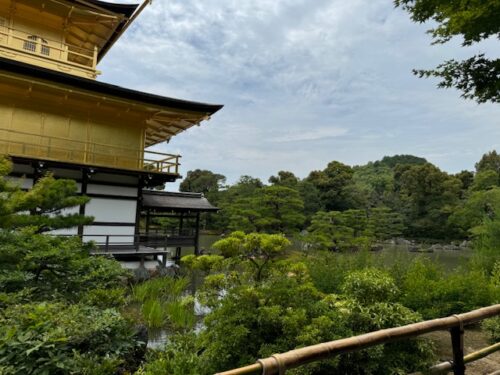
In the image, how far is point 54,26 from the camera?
11.0m

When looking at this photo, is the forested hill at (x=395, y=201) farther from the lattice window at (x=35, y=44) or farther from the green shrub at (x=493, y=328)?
the green shrub at (x=493, y=328)

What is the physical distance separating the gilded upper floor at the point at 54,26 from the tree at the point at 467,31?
31.1ft

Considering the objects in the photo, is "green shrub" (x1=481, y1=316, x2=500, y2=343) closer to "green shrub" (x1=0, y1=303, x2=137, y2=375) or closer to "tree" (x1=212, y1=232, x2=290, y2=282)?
"tree" (x1=212, y1=232, x2=290, y2=282)

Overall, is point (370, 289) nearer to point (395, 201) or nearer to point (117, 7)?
point (117, 7)

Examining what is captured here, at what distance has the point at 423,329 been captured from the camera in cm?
186

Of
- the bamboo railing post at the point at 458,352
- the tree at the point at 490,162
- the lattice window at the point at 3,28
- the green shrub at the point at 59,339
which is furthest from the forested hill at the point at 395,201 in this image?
the bamboo railing post at the point at 458,352

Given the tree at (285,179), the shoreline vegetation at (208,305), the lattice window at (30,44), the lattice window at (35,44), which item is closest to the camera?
the shoreline vegetation at (208,305)

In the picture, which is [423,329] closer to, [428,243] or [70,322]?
[70,322]

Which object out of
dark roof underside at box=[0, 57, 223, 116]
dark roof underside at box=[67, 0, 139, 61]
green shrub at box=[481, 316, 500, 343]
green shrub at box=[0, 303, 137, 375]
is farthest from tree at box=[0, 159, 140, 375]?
dark roof underside at box=[67, 0, 139, 61]

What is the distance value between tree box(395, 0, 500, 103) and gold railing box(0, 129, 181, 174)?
8066mm

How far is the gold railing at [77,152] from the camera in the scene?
30.3 ft

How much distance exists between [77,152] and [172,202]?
13.2 ft

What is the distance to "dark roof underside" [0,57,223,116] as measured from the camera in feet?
27.0

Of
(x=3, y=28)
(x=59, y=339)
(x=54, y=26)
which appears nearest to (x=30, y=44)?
(x=3, y=28)
